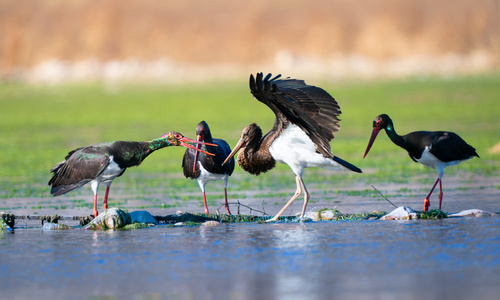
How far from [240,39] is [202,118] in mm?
48858

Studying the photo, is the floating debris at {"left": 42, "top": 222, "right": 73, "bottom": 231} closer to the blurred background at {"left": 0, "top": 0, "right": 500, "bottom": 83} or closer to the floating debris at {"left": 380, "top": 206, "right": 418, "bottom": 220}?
the floating debris at {"left": 380, "top": 206, "right": 418, "bottom": 220}

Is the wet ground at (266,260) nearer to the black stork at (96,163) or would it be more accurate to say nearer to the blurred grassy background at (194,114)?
the black stork at (96,163)

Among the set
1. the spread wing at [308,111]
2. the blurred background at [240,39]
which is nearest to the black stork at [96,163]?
the spread wing at [308,111]

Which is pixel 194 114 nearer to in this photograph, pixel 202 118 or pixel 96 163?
pixel 202 118

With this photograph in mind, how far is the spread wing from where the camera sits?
33.0 ft

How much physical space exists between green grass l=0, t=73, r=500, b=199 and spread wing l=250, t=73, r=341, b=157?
4181mm

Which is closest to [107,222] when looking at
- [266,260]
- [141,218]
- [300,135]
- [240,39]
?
[141,218]

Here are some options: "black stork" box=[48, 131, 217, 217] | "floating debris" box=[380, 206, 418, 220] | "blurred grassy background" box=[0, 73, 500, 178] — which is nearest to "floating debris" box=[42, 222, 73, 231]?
"black stork" box=[48, 131, 217, 217]

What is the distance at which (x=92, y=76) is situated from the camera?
7619 centimetres

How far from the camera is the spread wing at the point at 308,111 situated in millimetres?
10062

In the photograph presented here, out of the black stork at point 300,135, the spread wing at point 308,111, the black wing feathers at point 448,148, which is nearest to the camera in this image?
the spread wing at point 308,111

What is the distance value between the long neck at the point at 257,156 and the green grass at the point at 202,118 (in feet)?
11.1

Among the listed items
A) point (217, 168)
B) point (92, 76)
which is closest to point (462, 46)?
point (92, 76)

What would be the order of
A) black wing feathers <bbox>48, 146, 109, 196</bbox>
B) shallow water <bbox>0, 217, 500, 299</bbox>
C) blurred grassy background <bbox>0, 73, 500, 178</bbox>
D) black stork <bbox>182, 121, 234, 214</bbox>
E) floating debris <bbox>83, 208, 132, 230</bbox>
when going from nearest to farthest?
shallow water <bbox>0, 217, 500, 299</bbox> → floating debris <bbox>83, 208, 132, 230</bbox> → black wing feathers <bbox>48, 146, 109, 196</bbox> → black stork <bbox>182, 121, 234, 214</bbox> → blurred grassy background <bbox>0, 73, 500, 178</bbox>
